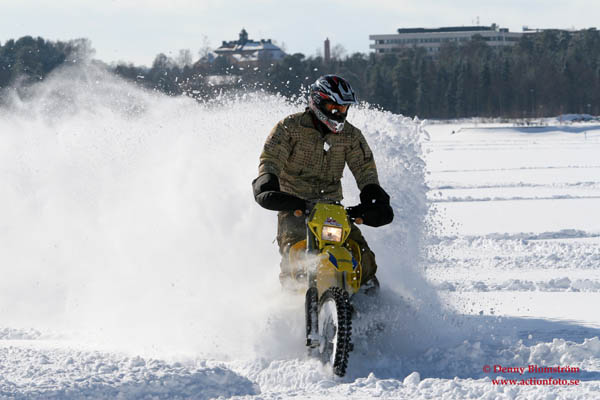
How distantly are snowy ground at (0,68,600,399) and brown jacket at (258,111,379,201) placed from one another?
811 mm

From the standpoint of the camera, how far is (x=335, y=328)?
5.39 m

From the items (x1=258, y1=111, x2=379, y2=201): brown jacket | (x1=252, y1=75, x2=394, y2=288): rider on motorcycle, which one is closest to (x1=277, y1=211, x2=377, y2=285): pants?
(x1=252, y1=75, x2=394, y2=288): rider on motorcycle

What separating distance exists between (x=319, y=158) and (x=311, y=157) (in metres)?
0.06

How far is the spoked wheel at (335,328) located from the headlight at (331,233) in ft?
1.00

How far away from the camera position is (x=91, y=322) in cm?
773

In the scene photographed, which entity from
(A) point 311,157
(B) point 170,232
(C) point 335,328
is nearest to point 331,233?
(C) point 335,328

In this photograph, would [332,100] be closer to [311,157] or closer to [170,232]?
[311,157]

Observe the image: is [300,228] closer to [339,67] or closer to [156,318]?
[156,318]

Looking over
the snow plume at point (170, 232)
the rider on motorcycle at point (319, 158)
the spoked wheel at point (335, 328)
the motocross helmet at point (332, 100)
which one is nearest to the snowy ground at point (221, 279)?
the snow plume at point (170, 232)

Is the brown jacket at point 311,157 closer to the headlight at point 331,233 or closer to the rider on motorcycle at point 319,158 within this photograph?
the rider on motorcycle at point 319,158

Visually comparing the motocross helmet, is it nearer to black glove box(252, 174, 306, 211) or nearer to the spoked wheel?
black glove box(252, 174, 306, 211)

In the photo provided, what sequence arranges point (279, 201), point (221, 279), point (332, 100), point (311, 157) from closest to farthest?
point (279, 201) < point (332, 100) < point (311, 157) < point (221, 279)

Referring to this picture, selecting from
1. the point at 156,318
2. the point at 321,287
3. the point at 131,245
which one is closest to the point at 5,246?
the point at 131,245

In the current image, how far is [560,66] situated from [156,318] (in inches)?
4752
